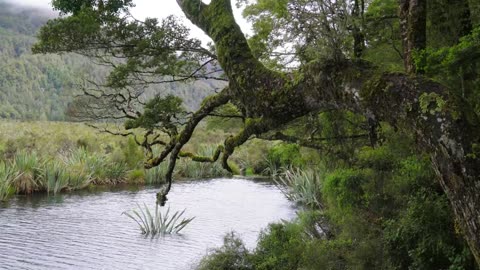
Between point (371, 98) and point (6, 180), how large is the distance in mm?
16604

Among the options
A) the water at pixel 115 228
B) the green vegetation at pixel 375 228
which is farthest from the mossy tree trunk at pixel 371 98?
the water at pixel 115 228

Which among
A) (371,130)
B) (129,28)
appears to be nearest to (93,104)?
(129,28)

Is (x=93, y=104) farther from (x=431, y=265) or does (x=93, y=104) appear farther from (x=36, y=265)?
(x=431, y=265)

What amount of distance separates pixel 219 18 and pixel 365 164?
4795 millimetres

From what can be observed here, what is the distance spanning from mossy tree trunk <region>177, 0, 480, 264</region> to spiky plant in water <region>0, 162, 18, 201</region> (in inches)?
551

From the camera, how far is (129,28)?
845cm

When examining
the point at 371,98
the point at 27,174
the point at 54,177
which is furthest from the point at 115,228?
the point at 371,98

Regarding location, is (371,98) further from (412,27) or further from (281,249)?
(281,249)

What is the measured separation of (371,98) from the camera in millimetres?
3588

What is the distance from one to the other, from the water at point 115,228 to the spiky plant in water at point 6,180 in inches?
16.2

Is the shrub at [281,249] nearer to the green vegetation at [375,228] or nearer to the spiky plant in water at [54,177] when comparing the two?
the green vegetation at [375,228]

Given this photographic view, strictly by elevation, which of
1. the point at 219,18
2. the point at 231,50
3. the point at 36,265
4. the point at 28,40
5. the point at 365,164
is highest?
the point at 28,40

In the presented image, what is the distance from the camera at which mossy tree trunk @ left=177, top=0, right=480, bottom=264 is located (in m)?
2.99

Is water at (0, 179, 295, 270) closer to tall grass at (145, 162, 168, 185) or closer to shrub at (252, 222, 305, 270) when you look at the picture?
shrub at (252, 222, 305, 270)
